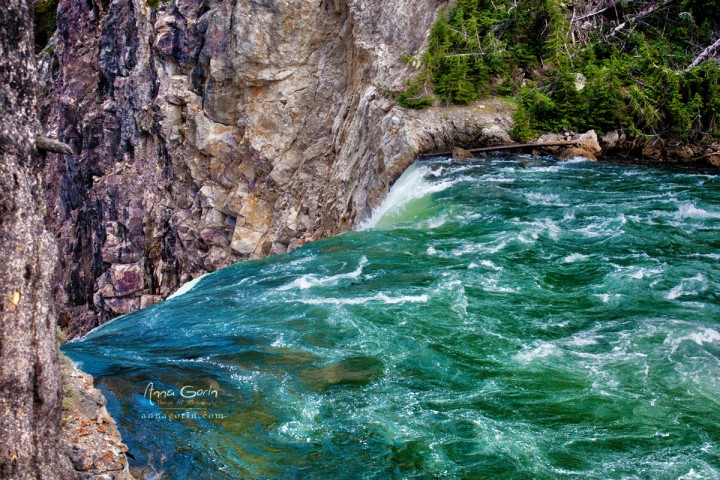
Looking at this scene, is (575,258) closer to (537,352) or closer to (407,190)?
(537,352)

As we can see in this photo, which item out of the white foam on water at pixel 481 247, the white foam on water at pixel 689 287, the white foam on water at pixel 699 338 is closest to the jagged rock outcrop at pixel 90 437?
the white foam on water at pixel 699 338

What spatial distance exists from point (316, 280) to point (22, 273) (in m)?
7.22

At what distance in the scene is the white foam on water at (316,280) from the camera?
11.0 meters

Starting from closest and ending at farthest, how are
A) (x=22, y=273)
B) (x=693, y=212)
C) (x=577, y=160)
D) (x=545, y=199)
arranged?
1. (x=22, y=273)
2. (x=693, y=212)
3. (x=545, y=199)
4. (x=577, y=160)

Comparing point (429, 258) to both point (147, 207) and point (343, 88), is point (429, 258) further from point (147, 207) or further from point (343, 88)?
point (147, 207)

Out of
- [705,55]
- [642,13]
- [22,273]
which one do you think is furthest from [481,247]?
[642,13]

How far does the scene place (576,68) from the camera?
17.4 m

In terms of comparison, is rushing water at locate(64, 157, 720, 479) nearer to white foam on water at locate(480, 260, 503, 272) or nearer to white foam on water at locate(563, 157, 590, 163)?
white foam on water at locate(480, 260, 503, 272)

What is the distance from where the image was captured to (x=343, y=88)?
2177 cm

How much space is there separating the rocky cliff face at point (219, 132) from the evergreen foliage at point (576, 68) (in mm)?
993

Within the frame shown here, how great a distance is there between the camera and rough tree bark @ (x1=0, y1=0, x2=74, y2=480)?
13.2 feet

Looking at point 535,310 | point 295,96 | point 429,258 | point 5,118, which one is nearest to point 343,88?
point 295,96

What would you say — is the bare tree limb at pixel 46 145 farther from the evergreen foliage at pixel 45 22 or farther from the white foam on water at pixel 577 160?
the evergreen foliage at pixel 45 22

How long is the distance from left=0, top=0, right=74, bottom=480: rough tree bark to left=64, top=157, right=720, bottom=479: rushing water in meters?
1.96
